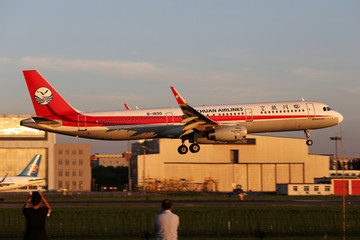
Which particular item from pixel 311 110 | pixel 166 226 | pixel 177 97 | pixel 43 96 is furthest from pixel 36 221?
pixel 311 110

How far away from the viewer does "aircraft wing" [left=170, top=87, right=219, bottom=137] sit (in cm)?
5572

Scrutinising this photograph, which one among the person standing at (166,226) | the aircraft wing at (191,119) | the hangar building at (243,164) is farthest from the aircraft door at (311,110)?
the hangar building at (243,164)

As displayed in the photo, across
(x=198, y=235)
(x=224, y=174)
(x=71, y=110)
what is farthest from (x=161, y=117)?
(x=224, y=174)

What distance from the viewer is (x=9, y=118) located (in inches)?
5743

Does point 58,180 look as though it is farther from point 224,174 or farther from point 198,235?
point 198,235

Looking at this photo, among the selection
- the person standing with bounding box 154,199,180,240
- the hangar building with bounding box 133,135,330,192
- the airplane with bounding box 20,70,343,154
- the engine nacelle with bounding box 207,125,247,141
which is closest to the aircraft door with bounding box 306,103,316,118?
the airplane with bounding box 20,70,343,154

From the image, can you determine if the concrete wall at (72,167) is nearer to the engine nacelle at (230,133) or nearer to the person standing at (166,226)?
the engine nacelle at (230,133)

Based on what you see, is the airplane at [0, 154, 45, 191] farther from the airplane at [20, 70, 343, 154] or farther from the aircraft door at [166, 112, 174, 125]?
the aircraft door at [166, 112, 174, 125]

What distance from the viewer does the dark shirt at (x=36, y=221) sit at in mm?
15289

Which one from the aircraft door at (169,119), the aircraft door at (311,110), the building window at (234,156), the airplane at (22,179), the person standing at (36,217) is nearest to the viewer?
the person standing at (36,217)

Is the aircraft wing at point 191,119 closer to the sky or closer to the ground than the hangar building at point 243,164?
closer to the sky

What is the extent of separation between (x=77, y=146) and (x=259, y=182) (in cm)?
5102

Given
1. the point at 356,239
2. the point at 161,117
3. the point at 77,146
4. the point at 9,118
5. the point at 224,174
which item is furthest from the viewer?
the point at 77,146

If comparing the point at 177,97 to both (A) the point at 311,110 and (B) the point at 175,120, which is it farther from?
(A) the point at 311,110
